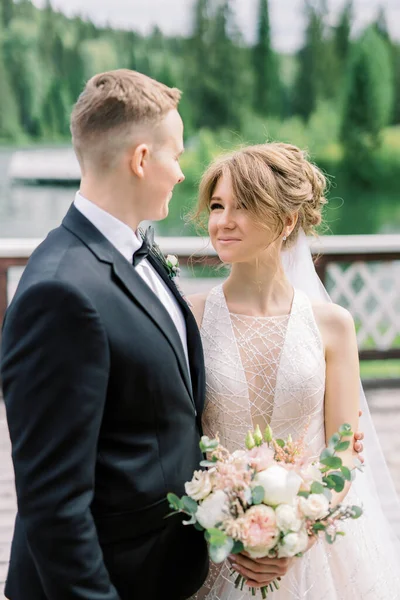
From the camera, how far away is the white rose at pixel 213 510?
141 cm

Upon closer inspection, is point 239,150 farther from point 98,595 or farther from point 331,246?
point 331,246

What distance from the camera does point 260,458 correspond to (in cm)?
148

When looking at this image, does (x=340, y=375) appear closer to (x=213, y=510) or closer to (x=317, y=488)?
(x=317, y=488)

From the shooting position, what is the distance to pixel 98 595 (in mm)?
1311

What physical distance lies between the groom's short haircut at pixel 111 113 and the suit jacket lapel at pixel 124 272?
4.5 inches

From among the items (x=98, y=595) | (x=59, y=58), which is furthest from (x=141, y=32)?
(x=98, y=595)

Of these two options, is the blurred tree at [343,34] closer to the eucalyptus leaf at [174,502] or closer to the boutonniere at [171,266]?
the boutonniere at [171,266]

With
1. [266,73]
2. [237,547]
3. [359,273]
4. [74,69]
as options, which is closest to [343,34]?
[266,73]

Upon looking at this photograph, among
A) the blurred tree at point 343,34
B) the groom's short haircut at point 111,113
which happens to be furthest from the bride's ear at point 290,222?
the blurred tree at point 343,34

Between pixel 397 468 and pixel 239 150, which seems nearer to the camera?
pixel 239 150

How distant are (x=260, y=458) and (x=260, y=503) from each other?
89mm

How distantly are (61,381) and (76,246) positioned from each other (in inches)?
10.3

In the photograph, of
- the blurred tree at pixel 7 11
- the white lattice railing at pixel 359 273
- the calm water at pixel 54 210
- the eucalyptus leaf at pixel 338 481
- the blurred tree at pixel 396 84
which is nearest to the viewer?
the eucalyptus leaf at pixel 338 481

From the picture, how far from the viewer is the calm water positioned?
11.8 m
